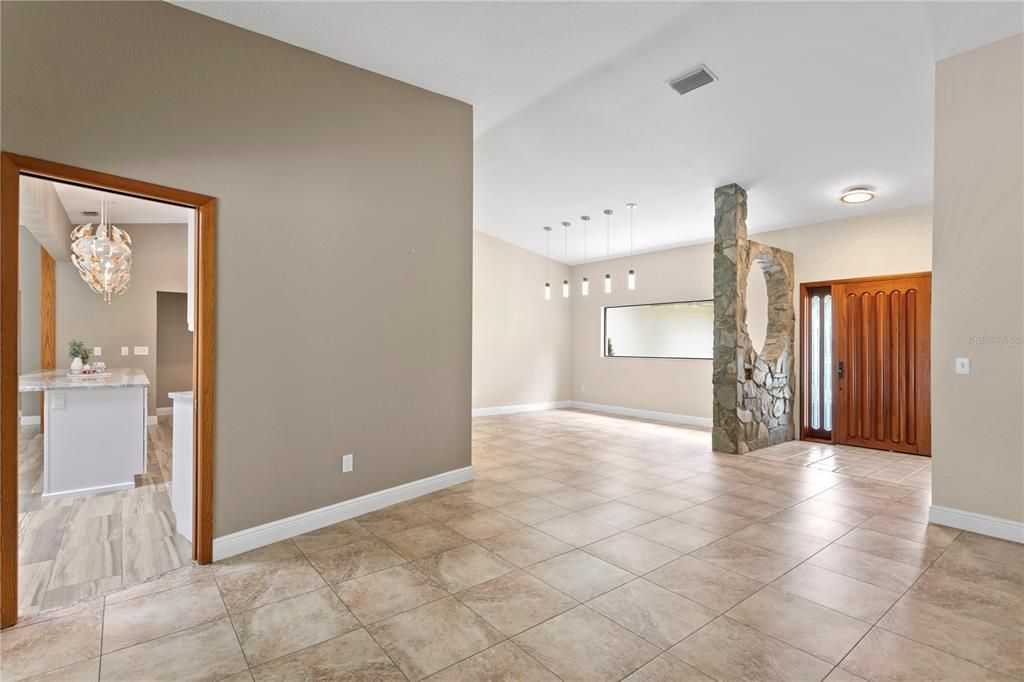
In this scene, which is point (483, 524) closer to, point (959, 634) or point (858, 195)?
point (959, 634)

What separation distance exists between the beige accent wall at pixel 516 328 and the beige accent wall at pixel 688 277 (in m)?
0.45

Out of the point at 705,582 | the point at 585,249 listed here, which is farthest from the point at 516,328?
the point at 705,582

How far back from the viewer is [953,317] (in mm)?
3311

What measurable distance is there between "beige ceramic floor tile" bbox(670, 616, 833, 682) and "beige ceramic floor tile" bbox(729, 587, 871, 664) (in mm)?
63

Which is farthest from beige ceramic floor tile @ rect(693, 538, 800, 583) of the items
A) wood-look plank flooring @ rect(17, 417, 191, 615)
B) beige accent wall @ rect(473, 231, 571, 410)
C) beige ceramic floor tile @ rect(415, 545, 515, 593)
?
beige accent wall @ rect(473, 231, 571, 410)

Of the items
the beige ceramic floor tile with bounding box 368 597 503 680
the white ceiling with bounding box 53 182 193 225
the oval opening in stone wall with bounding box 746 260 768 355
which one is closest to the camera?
the beige ceramic floor tile with bounding box 368 597 503 680

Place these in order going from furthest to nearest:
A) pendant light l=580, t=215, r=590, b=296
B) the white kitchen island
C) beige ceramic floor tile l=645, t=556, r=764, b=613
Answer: pendant light l=580, t=215, r=590, b=296, the white kitchen island, beige ceramic floor tile l=645, t=556, r=764, b=613

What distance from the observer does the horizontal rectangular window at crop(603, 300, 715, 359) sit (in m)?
7.90

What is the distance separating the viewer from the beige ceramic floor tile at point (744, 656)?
1.80m

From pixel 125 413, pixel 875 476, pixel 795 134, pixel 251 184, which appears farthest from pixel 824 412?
pixel 125 413

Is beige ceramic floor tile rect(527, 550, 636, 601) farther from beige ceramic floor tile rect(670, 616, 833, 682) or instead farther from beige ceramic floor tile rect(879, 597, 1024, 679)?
beige ceramic floor tile rect(879, 597, 1024, 679)

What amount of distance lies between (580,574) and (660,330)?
6.52 meters

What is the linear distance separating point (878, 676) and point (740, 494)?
2272mm

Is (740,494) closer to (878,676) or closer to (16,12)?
(878,676)
